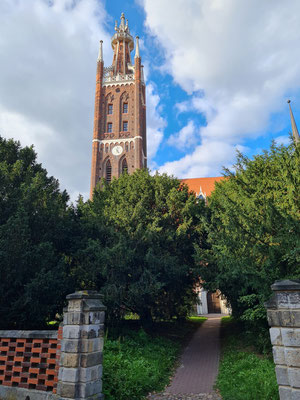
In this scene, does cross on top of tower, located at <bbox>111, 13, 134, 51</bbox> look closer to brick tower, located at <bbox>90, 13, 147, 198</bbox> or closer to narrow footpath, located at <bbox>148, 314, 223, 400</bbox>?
brick tower, located at <bbox>90, 13, 147, 198</bbox>

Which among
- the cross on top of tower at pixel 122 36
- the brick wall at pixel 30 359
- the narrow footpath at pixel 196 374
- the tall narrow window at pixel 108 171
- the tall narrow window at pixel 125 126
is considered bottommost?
the narrow footpath at pixel 196 374

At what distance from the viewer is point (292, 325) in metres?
4.95

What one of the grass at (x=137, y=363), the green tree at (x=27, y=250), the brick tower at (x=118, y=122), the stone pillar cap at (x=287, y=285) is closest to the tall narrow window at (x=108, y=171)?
the brick tower at (x=118, y=122)

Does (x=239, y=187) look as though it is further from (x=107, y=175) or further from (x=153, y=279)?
(x=107, y=175)

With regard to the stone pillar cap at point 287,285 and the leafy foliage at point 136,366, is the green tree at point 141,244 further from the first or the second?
Answer: the stone pillar cap at point 287,285

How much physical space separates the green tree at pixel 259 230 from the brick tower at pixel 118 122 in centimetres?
2735

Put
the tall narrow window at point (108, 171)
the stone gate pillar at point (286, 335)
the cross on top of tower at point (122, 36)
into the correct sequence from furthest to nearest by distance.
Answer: the cross on top of tower at point (122, 36), the tall narrow window at point (108, 171), the stone gate pillar at point (286, 335)

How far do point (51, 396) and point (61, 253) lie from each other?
925cm

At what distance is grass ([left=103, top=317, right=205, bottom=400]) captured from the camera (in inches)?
292

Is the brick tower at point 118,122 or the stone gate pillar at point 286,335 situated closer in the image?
the stone gate pillar at point 286,335

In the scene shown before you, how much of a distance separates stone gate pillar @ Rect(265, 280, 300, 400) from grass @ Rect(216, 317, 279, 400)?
223 cm

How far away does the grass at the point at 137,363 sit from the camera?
742 centimetres

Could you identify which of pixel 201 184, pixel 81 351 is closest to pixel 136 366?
pixel 81 351

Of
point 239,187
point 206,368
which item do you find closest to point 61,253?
point 206,368
